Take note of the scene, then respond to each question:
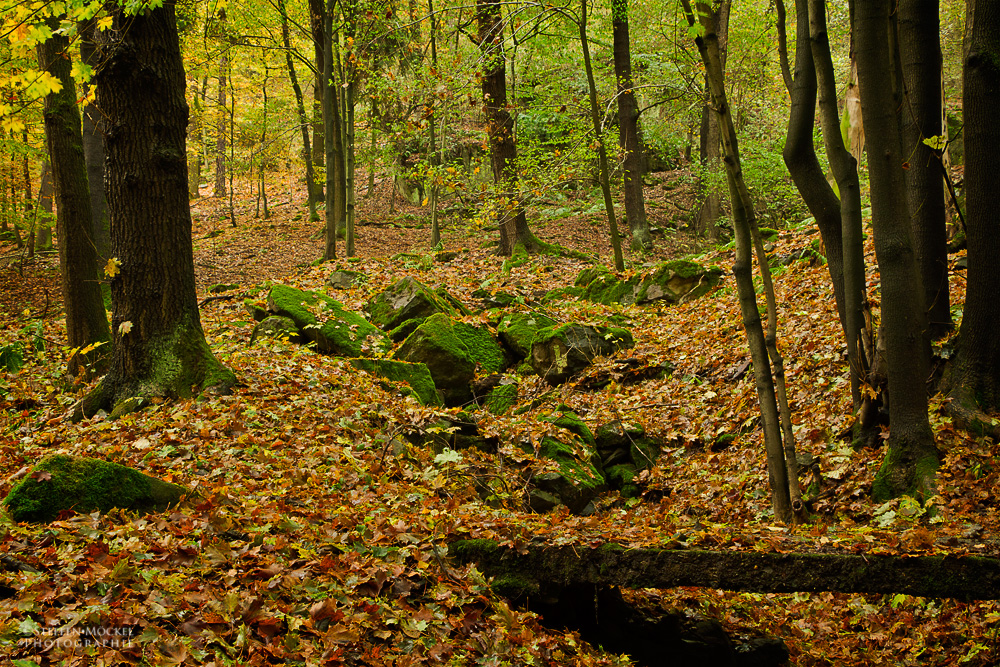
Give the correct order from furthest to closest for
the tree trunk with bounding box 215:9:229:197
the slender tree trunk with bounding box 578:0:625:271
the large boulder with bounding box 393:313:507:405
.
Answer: the tree trunk with bounding box 215:9:229:197
the slender tree trunk with bounding box 578:0:625:271
the large boulder with bounding box 393:313:507:405

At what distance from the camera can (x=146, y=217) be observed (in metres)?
6.34

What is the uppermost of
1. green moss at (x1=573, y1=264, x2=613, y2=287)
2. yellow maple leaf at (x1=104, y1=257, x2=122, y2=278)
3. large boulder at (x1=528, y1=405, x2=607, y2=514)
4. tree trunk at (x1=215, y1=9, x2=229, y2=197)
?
tree trunk at (x1=215, y1=9, x2=229, y2=197)

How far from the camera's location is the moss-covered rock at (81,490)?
3.57 meters

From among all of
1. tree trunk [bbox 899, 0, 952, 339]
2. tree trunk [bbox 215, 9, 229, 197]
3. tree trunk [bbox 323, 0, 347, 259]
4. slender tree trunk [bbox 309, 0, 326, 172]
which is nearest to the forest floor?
tree trunk [bbox 899, 0, 952, 339]

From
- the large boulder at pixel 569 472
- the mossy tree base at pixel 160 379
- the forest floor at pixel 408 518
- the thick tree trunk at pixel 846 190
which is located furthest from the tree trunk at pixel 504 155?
the thick tree trunk at pixel 846 190

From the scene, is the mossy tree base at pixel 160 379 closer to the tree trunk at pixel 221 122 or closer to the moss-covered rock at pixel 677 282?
the moss-covered rock at pixel 677 282

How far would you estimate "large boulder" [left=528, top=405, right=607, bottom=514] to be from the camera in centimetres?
573

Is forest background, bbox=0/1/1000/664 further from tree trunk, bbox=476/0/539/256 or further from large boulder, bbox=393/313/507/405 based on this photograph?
large boulder, bbox=393/313/507/405

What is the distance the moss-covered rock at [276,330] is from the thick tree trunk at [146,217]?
2135mm

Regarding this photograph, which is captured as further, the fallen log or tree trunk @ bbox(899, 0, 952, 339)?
tree trunk @ bbox(899, 0, 952, 339)

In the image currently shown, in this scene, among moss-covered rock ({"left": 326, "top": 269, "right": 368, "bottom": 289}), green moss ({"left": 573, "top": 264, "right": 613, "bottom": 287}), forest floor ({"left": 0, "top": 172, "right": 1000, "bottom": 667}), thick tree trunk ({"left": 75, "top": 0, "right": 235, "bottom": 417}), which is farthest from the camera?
moss-covered rock ({"left": 326, "top": 269, "right": 368, "bottom": 289})

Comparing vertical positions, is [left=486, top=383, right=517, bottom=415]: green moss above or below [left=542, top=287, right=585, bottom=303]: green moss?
below

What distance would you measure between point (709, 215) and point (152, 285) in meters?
16.8

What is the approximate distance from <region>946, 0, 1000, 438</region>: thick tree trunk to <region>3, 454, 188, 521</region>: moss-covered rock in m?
5.97
